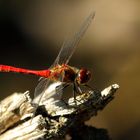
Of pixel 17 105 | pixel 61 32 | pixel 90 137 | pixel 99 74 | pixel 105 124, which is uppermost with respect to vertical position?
pixel 61 32

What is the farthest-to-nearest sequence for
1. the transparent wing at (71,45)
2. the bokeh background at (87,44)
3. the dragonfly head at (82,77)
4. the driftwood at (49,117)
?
the bokeh background at (87,44)
the transparent wing at (71,45)
the dragonfly head at (82,77)
the driftwood at (49,117)

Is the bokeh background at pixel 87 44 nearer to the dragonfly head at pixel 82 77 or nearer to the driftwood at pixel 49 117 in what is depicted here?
the dragonfly head at pixel 82 77

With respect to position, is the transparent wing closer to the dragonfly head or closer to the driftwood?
the dragonfly head

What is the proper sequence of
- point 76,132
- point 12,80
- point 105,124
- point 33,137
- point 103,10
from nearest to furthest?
1. point 33,137
2. point 76,132
3. point 105,124
4. point 12,80
5. point 103,10

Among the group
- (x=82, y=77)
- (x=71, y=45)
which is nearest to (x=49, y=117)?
(x=82, y=77)

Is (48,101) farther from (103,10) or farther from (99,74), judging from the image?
(103,10)

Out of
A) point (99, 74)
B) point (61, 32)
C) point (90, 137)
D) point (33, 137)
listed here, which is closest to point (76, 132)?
point (90, 137)

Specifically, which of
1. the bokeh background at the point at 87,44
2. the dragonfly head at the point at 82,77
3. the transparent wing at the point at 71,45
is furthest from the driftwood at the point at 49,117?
the bokeh background at the point at 87,44
